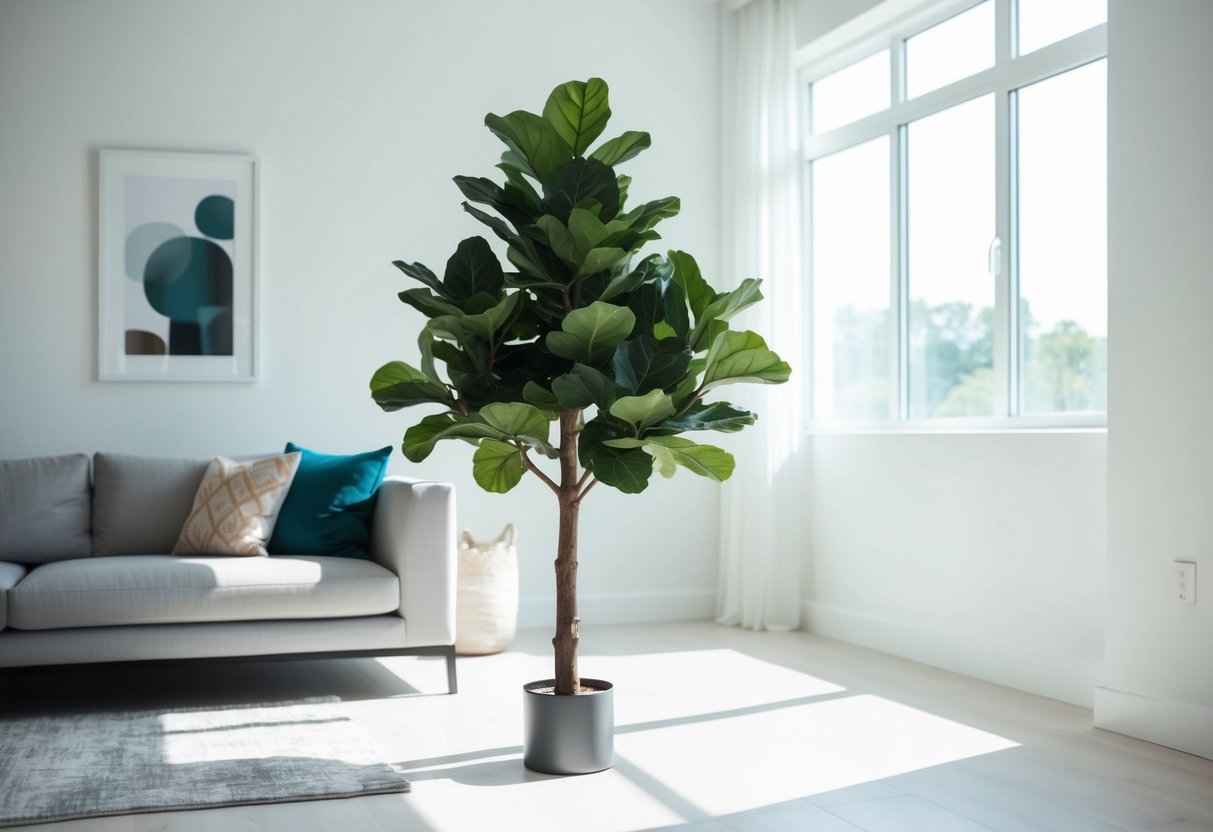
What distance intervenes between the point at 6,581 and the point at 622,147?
86.4 inches

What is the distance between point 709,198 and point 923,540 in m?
1.98

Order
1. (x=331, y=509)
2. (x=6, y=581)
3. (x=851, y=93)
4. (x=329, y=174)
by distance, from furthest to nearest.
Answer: (x=851, y=93)
(x=329, y=174)
(x=331, y=509)
(x=6, y=581)

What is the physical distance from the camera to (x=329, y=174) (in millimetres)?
4809

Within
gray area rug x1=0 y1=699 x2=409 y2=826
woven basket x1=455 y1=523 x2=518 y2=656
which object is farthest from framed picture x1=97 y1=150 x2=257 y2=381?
gray area rug x1=0 y1=699 x2=409 y2=826

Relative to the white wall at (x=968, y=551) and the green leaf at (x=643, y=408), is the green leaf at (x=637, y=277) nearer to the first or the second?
the green leaf at (x=643, y=408)

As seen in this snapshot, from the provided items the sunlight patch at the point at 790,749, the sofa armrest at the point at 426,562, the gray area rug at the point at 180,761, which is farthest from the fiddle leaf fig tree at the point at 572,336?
the sofa armrest at the point at 426,562

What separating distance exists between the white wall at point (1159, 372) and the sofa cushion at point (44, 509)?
333cm

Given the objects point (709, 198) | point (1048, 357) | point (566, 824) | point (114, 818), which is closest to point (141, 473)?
point (114, 818)

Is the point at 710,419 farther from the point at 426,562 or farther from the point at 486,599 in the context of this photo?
the point at 486,599

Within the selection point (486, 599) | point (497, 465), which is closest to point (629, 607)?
point (486, 599)

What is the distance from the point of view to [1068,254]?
382 cm

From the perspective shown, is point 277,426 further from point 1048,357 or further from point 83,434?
point 1048,357

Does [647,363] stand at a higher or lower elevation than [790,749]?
higher

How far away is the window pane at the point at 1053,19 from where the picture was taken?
3709 mm
